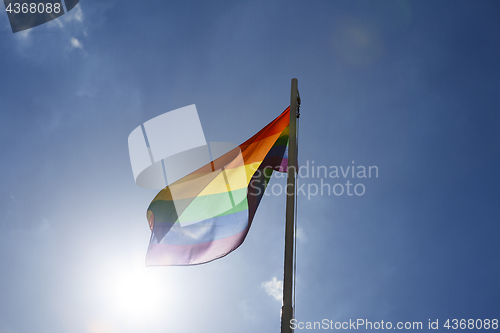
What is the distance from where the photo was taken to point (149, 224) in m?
10.7

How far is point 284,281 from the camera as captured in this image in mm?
6504

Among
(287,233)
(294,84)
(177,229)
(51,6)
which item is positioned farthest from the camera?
(51,6)

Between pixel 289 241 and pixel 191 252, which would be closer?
pixel 289 241

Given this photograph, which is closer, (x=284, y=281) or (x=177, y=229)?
(x=284, y=281)

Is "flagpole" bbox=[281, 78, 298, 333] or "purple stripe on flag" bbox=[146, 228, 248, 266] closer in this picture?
"flagpole" bbox=[281, 78, 298, 333]

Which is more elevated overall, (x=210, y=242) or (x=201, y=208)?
(x=201, y=208)

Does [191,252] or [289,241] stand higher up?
[191,252]

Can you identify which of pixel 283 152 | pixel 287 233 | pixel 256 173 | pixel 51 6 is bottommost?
pixel 287 233

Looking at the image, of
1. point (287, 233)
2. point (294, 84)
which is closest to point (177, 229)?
point (287, 233)

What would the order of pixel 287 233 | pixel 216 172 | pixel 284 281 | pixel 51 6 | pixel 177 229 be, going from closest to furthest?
pixel 284 281 → pixel 287 233 → pixel 177 229 → pixel 216 172 → pixel 51 6

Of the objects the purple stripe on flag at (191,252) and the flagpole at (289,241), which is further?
the purple stripe on flag at (191,252)

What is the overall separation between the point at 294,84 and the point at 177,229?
186 inches

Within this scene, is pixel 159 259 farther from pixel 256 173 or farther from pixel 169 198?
pixel 256 173

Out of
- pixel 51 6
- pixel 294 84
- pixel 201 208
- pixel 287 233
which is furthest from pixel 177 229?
pixel 51 6
